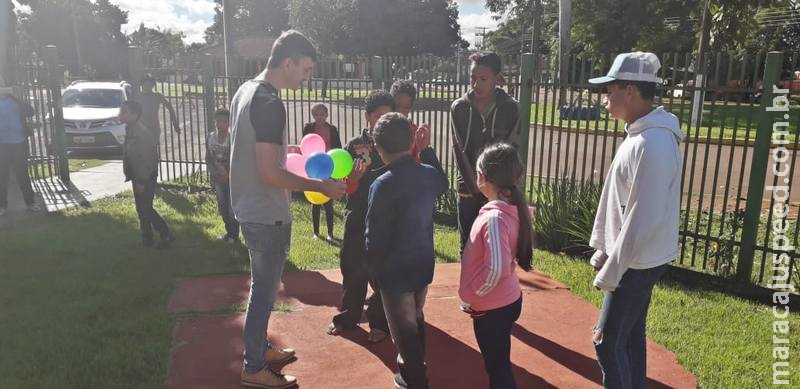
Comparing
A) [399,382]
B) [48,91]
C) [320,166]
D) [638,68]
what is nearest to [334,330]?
[399,382]

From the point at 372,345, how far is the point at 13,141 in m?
6.56

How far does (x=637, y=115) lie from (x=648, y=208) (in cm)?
44

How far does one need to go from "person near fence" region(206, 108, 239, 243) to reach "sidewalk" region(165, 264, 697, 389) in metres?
1.41

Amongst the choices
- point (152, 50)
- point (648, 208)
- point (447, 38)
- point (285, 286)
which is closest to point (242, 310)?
point (285, 286)

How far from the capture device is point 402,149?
3037 millimetres

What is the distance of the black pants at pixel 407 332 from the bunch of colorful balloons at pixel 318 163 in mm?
772

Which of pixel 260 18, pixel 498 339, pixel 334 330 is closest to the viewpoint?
pixel 498 339

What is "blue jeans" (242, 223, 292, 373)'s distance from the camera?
3172 mm

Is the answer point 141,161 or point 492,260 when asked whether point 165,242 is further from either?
point 492,260

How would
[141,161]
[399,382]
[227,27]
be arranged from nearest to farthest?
[399,382], [141,161], [227,27]

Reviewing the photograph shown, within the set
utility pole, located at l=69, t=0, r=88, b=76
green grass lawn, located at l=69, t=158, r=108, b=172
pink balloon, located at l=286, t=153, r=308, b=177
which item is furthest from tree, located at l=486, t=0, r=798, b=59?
utility pole, located at l=69, t=0, r=88, b=76

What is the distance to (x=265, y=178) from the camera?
2.97 meters

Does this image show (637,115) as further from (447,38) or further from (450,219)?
(447,38)

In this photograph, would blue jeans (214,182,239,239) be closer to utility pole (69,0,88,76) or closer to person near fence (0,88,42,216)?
person near fence (0,88,42,216)
